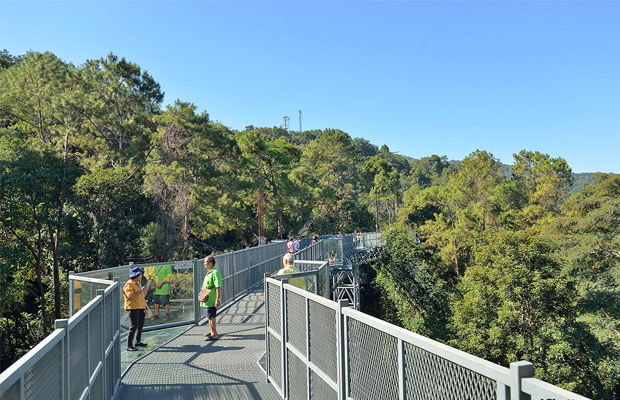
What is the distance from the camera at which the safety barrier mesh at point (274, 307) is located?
21.9ft

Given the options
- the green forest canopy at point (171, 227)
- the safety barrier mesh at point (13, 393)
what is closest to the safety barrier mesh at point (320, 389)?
the safety barrier mesh at point (13, 393)

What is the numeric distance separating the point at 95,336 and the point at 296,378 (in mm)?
2348

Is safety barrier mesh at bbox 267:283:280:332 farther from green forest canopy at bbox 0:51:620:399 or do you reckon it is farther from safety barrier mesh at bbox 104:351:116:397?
green forest canopy at bbox 0:51:620:399

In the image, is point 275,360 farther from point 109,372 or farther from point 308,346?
point 109,372

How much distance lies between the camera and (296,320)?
5750 mm

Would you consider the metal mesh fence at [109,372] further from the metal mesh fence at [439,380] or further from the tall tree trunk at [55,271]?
the tall tree trunk at [55,271]

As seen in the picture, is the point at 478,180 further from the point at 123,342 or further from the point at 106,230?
the point at 123,342

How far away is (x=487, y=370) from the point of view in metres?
2.36

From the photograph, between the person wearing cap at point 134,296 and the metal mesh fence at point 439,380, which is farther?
the person wearing cap at point 134,296

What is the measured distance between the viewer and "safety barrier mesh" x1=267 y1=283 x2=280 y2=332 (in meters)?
6.66

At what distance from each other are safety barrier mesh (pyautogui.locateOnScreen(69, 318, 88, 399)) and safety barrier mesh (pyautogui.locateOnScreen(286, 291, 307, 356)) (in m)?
2.25

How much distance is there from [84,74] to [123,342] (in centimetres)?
2821

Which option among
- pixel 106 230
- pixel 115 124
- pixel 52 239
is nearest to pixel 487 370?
pixel 52 239

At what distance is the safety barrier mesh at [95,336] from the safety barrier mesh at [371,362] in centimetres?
260
